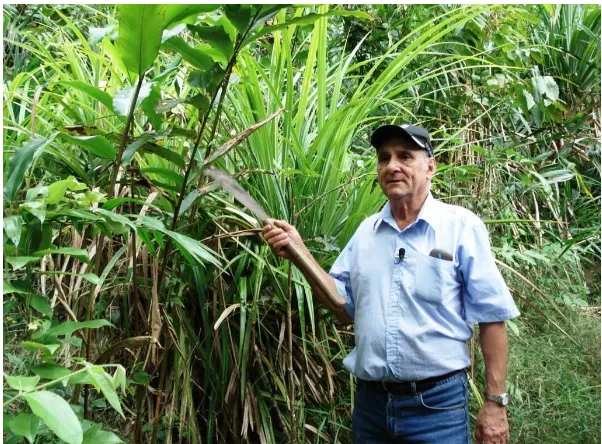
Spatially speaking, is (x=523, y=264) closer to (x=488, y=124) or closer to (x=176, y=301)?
(x=488, y=124)

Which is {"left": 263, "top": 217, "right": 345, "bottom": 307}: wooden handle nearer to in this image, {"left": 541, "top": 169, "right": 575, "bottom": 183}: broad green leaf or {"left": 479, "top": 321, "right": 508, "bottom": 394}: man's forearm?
{"left": 479, "top": 321, "right": 508, "bottom": 394}: man's forearm

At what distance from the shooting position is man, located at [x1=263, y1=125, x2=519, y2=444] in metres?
2.10

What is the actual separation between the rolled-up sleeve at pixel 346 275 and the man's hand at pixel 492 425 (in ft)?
1.76

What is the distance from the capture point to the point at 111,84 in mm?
2758

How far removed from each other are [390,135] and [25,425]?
1414 millimetres

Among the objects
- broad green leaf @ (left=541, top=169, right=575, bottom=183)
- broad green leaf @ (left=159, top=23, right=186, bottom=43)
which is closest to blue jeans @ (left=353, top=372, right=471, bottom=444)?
broad green leaf @ (left=159, top=23, right=186, bottom=43)

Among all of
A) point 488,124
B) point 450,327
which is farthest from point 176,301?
point 488,124

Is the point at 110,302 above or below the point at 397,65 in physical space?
below

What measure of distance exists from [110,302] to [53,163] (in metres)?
0.60

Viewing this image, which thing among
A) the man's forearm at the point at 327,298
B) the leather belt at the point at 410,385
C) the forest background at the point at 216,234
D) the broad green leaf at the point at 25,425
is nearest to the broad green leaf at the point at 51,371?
the forest background at the point at 216,234

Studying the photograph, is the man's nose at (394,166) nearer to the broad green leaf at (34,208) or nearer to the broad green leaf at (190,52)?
the broad green leaf at (190,52)

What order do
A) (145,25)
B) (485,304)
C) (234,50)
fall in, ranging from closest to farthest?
(145,25) → (234,50) → (485,304)

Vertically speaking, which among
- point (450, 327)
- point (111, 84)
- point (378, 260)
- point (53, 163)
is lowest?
point (450, 327)

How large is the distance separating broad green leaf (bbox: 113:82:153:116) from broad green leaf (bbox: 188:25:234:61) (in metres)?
0.19
